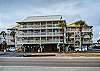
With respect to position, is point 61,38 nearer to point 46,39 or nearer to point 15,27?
point 46,39

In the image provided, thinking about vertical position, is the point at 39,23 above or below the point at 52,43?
above

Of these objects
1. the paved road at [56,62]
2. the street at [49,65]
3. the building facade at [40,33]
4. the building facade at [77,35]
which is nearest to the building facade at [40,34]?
the building facade at [40,33]

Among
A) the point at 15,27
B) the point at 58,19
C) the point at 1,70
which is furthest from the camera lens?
the point at 15,27

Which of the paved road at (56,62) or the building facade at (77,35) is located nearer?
the paved road at (56,62)

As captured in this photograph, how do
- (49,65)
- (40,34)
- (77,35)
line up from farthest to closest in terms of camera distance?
1. (77,35)
2. (40,34)
3. (49,65)

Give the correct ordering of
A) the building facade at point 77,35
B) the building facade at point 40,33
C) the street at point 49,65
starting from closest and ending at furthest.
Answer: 1. the street at point 49,65
2. the building facade at point 40,33
3. the building facade at point 77,35

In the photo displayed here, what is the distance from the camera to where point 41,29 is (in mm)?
56219

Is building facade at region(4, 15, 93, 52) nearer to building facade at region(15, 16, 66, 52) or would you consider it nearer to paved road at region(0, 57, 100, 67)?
building facade at region(15, 16, 66, 52)

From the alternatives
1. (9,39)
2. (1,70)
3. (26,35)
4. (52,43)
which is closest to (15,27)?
(9,39)

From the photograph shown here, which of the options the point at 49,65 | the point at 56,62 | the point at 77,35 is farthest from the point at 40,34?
the point at 49,65

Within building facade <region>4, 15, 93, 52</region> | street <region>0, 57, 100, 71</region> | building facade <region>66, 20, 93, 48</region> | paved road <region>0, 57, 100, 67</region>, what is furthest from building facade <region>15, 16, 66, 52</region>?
street <region>0, 57, 100, 71</region>

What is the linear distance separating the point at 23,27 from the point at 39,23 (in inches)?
139

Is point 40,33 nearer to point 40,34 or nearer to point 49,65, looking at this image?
point 40,34

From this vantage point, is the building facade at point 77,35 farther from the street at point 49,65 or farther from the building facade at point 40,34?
the street at point 49,65
